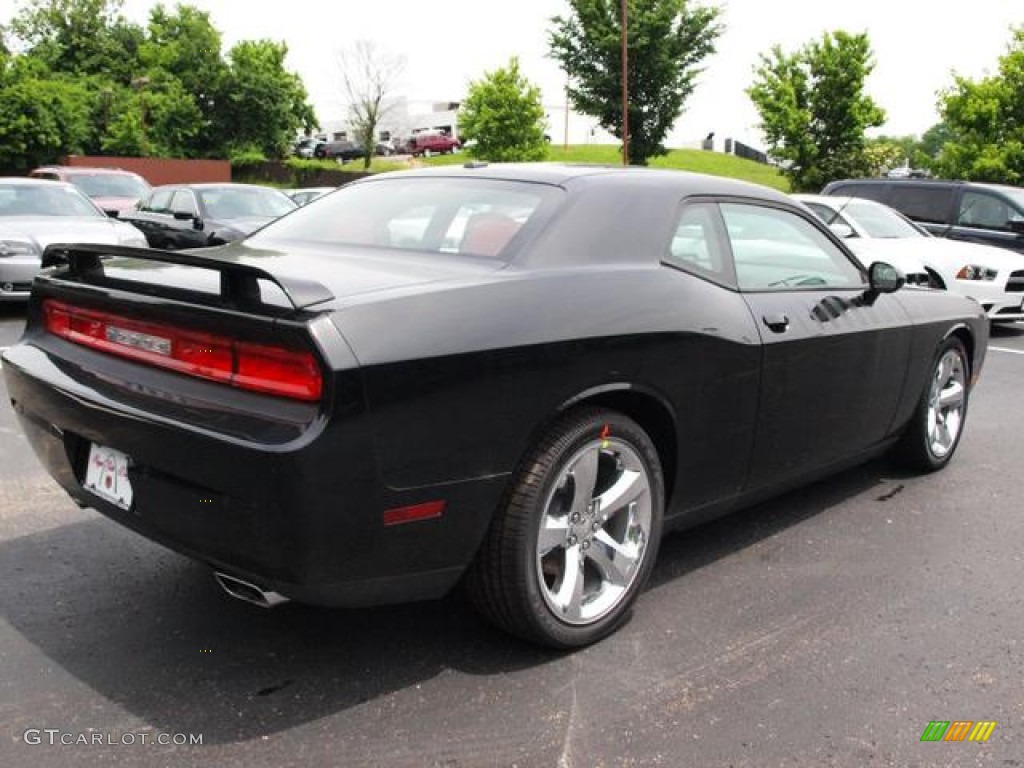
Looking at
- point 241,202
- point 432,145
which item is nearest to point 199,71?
point 432,145

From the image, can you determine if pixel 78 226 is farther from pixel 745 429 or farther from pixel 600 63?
pixel 600 63

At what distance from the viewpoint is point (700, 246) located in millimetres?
3396

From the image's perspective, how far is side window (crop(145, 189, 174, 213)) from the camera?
13.4 metres

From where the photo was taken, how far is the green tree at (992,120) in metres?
21.1

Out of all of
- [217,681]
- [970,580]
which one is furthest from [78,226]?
[970,580]

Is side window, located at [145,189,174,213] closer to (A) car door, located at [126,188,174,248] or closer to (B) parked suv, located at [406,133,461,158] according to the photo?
(A) car door, located at [126,188,174,248]

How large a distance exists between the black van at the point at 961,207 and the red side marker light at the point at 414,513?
38.0ft

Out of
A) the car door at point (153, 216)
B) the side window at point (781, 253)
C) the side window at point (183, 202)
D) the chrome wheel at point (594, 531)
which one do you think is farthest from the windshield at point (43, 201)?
the chrome wheel at point (594, 531)

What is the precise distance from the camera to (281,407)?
2.33 metres

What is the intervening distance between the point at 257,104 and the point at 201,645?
51371 millimetres

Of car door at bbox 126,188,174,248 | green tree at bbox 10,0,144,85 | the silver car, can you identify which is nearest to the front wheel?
the silver car

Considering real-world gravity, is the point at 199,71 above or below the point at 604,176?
above

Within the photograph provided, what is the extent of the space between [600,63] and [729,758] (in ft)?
123

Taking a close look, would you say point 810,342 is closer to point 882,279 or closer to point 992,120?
point 882,279
